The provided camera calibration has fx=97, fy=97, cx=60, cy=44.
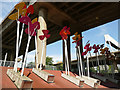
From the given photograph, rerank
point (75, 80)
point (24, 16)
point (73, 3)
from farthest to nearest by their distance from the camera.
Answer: point (73, 3), point (75, 80), point (24, 16)

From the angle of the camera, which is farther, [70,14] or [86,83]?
[70,14]

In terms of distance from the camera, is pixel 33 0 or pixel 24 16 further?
pixel 33 0

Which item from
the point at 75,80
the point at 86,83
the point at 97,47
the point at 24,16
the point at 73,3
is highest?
the point at 73,3

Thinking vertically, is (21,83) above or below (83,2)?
below

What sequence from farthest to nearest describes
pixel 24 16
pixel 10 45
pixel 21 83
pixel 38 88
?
pixel 10 45, pixel 24 16, pixel 38 88, pixel 21 83

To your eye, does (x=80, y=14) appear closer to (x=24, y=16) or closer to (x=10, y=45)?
(x=24, y=16)

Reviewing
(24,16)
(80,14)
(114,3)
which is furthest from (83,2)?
(24,16)

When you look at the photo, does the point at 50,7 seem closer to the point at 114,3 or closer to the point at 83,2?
the point at 83,2

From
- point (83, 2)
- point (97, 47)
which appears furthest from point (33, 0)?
point (97, 47)

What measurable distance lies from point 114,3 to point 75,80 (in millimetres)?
15680

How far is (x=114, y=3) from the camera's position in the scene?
55.9ft

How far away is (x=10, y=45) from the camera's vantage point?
4181 centimetres

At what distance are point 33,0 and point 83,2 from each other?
29.7ft

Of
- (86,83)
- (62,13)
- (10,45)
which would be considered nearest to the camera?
(86,83)
